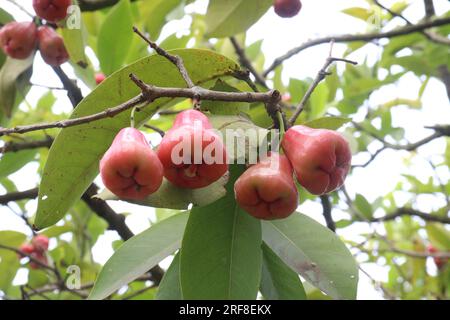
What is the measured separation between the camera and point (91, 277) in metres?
2.36

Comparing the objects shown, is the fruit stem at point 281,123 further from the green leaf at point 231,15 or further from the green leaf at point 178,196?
the green leaf at point 231,15

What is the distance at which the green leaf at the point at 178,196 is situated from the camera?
100 centimetres

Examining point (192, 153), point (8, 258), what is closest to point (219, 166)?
point (192, 153)

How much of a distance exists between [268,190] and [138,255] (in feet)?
1.28

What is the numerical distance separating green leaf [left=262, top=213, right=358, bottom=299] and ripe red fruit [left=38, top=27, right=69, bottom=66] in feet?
2.90

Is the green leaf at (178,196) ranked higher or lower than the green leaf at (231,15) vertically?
lower

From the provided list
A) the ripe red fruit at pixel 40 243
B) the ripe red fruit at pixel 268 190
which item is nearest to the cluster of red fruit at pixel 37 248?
the ripe red fruit at pixel 40 243

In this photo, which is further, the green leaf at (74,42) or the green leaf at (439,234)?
the green leaf at (439,234)

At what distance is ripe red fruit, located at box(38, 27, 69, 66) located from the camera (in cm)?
176

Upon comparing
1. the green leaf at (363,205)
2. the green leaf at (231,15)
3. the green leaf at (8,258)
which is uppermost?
the green leaf at (231,15)

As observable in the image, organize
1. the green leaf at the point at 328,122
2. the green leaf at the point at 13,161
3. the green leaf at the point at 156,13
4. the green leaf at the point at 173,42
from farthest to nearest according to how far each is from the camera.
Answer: the green leaf at the point at 173,42
the green leaf at the point at 156,13
the green leaf at the point at 13,161
the green leaf at the point at 328,122

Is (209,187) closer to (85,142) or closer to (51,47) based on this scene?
(85,142)
